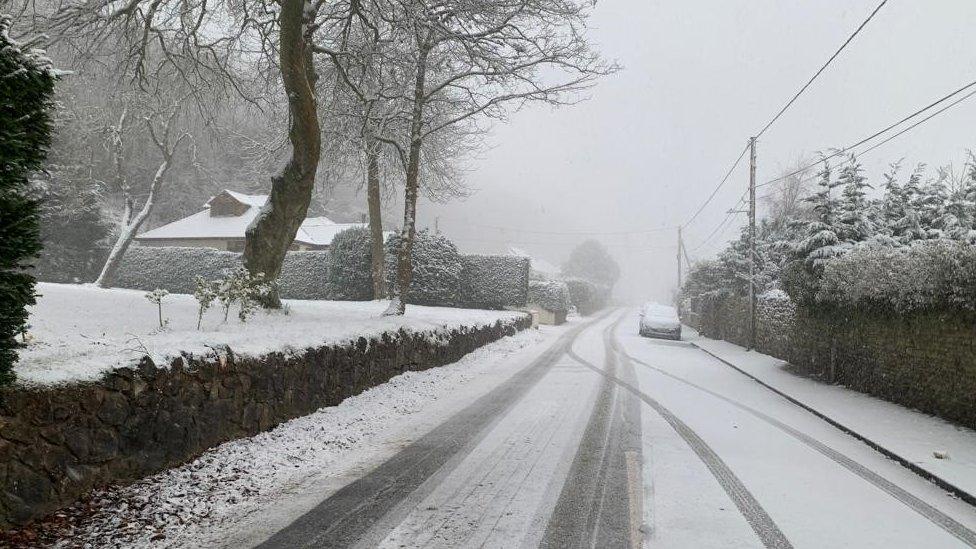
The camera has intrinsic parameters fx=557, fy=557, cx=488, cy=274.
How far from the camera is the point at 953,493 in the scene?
5871 mm

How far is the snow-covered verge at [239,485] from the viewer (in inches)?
158

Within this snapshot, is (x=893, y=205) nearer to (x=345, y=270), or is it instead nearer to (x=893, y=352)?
(x=893, y=352)

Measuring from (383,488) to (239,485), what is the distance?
133cm

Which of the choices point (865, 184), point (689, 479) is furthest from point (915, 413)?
point (865, 184)

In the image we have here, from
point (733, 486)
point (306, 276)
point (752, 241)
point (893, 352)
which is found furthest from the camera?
point (306, 276)

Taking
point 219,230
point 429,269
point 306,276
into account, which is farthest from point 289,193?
point 219,230

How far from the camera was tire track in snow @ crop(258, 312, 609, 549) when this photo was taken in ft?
14.0

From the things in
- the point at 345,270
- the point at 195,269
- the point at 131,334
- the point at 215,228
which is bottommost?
the point at 131,334

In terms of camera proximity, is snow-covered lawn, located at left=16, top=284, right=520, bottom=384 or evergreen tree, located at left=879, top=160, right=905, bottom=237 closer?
snow-covered lawn, located at left=16, top=284, right=520, bottom=384

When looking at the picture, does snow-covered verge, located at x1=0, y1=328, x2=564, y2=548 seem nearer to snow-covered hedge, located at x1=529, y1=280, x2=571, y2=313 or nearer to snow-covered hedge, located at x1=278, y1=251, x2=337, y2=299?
snow-covered hedge, located at x1=278, y1=251, x2=337, y2=299

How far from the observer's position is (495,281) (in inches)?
1169

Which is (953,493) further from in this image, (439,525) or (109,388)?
(109,388)

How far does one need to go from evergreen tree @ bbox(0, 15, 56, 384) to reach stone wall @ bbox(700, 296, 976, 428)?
11336mm

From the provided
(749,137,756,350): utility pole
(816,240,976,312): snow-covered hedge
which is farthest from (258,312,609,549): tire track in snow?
(749,137,756,350): utility pole
